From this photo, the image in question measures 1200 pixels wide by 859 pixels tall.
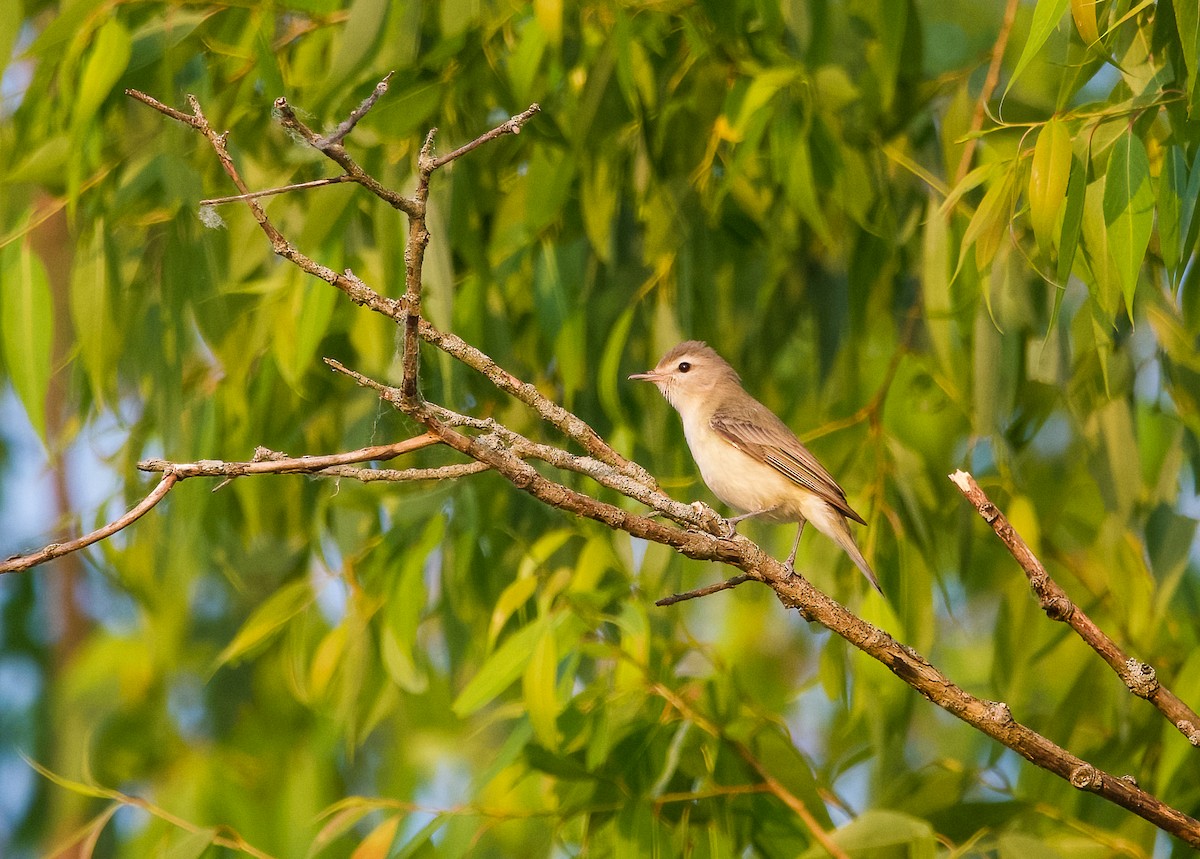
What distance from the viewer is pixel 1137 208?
7.43 feet

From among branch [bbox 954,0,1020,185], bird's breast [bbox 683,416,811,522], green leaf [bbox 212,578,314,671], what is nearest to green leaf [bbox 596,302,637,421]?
bird's breast [bbox 683,416,811,522]

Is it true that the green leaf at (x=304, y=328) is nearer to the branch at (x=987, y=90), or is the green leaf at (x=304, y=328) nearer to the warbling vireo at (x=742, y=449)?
the warbling vireo at (x=742, y=449)

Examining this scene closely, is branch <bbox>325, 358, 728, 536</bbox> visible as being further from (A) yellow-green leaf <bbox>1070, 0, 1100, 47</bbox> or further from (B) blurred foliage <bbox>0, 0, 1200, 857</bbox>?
(A) yellow-green leaf <bbox>1070, 0, 1100, 47</bbox>

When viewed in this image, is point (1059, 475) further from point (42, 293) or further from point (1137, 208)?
point (42, 293)

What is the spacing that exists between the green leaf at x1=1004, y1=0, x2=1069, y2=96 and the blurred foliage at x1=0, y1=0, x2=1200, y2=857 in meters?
0.43

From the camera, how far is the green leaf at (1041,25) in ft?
6.78

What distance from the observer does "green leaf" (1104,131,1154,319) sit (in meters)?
2.24

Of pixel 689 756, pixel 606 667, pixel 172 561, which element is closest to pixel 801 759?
pixel 689 756

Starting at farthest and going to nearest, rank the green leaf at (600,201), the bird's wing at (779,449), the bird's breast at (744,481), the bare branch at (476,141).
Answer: the bird's breast at (744,481) → the bird's wing at (779,449) → the green leaf at (600,201) → the bare branch at (476,141)

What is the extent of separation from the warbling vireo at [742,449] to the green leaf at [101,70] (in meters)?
1.51

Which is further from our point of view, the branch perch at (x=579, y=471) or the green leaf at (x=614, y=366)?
the green leaf at (x=614, y=366)

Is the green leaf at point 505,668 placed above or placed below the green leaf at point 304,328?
below

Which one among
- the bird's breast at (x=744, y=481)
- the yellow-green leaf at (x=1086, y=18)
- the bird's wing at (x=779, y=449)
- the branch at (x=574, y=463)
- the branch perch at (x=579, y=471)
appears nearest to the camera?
the branch perch at (x=579, y=471)

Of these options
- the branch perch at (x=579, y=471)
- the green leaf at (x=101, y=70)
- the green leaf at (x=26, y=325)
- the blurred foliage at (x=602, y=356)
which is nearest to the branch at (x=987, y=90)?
the blurred foliage at (x=602, y=356)
